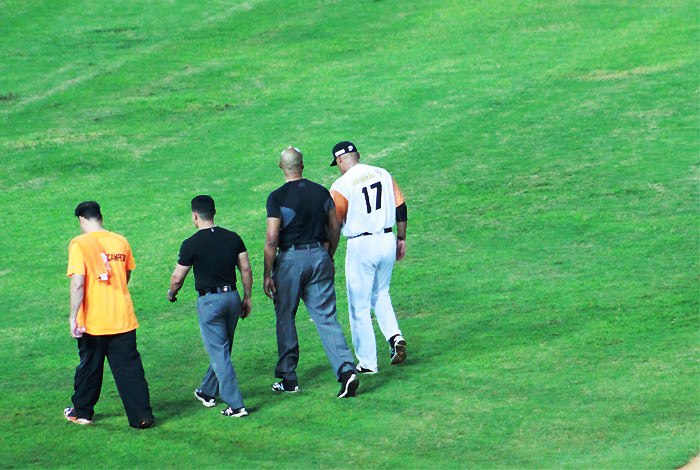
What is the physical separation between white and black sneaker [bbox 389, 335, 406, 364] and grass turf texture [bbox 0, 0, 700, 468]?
5.6 inches

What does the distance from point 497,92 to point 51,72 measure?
8780mm

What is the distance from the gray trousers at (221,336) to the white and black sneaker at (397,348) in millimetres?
1773

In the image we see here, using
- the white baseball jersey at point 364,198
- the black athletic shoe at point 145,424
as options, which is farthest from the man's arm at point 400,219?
the black athletic shoe at point 145,424

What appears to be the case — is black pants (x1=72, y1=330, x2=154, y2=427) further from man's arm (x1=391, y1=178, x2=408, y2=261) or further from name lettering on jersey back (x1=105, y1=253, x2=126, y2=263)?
man's arm (x1=391, y1=178, x2=408, y2=261)

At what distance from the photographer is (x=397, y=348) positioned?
1110cm

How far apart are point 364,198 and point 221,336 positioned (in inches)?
72.1

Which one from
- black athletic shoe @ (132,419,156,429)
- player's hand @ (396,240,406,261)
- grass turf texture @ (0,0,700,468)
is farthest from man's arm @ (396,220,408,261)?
black athletic shoe @ (132,419,156,429)

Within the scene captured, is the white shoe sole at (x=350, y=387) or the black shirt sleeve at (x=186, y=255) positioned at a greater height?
the black shirt sleeve at (x=186, y=255)

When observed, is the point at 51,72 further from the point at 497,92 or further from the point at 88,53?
the point at 497,92

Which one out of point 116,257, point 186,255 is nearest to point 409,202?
point 186,255

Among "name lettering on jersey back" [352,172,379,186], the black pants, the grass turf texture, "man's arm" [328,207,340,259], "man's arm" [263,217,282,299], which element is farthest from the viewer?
"name lettering on jersey back" [352,172,379,186]

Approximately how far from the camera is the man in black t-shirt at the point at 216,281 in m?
9.77

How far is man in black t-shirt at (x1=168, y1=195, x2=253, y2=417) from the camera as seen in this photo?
384 inches

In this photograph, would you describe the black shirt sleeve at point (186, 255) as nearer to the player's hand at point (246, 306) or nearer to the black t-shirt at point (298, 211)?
the player's hand at point (246, 306)
